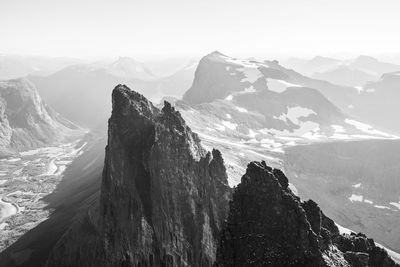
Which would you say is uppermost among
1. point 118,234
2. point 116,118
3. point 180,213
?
point 116,118

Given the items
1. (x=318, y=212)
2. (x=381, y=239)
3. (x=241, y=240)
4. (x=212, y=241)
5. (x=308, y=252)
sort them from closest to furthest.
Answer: (x=308, y=252) < (x=241, y=240) < (x=318, y=212) < (x=212, y=241) < (x=381, y=239)

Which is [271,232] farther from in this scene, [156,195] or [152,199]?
[152,199]

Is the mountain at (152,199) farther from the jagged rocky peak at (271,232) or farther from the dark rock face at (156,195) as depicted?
the jagged rocky peak at (271,232)

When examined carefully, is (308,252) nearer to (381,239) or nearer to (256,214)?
(256,214)

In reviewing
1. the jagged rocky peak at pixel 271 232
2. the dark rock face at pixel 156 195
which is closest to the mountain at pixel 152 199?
the dark rock face at pixel 156 195

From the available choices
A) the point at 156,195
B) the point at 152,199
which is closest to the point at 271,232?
the point at 156,195

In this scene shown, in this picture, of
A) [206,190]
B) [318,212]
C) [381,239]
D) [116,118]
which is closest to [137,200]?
[206,190]
